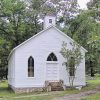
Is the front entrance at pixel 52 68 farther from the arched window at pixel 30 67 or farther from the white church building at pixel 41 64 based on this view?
the arched window at pixel 30 67

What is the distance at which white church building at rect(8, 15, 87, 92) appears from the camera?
3012cm

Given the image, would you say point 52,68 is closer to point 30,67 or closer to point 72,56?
point 30,67

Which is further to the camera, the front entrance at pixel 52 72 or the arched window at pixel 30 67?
the front entrance at pixel 52 72

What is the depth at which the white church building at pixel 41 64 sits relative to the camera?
30.1 m

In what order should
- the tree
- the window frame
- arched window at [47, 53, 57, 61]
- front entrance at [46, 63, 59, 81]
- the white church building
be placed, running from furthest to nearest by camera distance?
1. arched window at [47, 53, 57, 61]
2. front entrance at [46, 63, 59, 81]
3. the window frame
4. the tree
5. the white church building

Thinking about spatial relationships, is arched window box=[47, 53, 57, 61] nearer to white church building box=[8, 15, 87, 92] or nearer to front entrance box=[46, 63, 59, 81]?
white church building box=[8, 15, 87, 92]

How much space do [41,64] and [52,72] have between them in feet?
4.61

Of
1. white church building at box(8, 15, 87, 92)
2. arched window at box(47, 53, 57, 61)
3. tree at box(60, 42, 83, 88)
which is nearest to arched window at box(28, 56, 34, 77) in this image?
white church building at box(8, 15, 87, 92)

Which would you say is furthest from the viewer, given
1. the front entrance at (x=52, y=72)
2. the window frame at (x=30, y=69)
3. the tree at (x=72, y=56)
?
the front entrance at (x=52, y=72)

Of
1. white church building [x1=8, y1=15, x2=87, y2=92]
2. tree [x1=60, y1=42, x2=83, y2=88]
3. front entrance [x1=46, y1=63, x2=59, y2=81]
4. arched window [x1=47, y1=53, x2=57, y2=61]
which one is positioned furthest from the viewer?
arched window [x1=47, y1=53, x2=57, y2=61]

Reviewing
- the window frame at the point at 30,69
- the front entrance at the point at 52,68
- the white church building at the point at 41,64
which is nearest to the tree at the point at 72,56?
the white church building at the point at 41,64

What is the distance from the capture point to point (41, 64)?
101 feet

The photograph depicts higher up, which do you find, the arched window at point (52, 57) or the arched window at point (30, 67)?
the arched window at point (52, 57)

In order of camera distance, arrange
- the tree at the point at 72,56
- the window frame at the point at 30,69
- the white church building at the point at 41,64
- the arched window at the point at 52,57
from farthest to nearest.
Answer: the arched window at the point at 52,57
the window frame at the point at 30,69
the tree at the point at 72,56
the white church building at the point at 41,64
